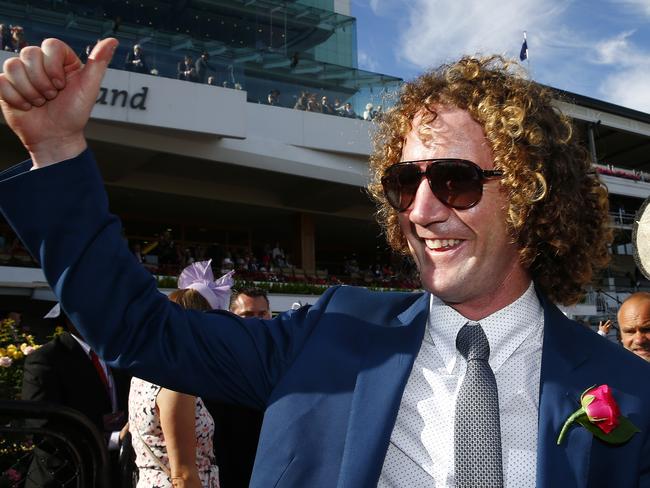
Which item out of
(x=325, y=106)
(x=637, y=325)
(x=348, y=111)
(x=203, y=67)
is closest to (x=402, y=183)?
(x=637, y=325)

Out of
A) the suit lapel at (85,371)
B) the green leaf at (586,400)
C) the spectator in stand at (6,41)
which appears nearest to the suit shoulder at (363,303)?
the green leaf at (586,400)

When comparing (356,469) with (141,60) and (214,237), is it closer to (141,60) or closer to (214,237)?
(141,60)

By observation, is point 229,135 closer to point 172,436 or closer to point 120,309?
point 172,436

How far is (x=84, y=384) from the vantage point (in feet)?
13.4

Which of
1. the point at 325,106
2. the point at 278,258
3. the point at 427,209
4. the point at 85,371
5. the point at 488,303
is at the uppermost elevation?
the point at 325,106

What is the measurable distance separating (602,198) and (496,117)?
0.50 meters

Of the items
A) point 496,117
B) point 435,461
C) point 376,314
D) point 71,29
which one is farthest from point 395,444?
point 71,29

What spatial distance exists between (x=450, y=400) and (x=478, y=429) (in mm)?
102

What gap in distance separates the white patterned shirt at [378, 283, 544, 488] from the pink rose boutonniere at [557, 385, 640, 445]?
4.6 inches

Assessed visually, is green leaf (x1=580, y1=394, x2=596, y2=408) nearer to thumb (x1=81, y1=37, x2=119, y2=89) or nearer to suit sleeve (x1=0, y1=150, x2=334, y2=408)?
suit sleeve (x1=0, y1=150, x2=334, y2=408)

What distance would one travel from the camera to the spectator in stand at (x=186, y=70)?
19219 mm

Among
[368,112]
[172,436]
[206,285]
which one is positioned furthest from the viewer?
[368,112]

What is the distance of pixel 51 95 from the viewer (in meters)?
1.25

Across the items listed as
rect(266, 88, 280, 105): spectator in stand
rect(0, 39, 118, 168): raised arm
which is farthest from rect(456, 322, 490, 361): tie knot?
rect(266, 88, 280, 105): spectator in stand
